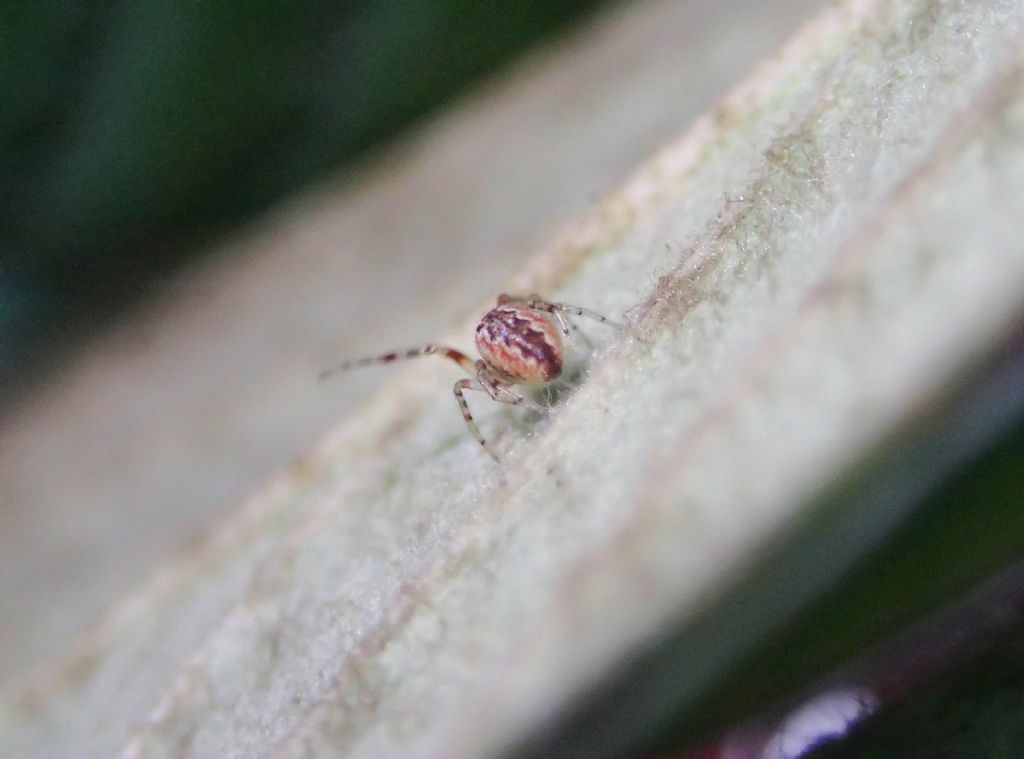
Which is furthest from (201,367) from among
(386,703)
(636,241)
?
(386,703)

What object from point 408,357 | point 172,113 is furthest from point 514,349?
point 172,113

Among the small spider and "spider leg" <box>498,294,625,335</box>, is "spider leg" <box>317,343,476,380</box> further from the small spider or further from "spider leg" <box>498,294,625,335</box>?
"spider leg" <box>498,294,625,335</box>

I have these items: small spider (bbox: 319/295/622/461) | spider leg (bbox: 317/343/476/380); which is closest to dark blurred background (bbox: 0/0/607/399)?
spider leg (bbox: 317/343/476/380)

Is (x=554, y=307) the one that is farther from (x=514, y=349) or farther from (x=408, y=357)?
(x=408, y=357)

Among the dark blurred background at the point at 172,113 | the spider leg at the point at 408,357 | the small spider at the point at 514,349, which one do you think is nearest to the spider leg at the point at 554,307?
the small spider at the point at 514,349

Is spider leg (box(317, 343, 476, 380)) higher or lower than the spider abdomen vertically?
higher

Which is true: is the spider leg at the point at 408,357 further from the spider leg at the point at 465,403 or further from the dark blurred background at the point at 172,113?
the dark blurred background at the point at 172,113

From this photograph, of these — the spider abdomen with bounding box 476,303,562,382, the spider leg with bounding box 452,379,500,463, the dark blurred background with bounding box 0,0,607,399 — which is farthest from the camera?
the dark blurred background with bounding box 0,0,607,399
